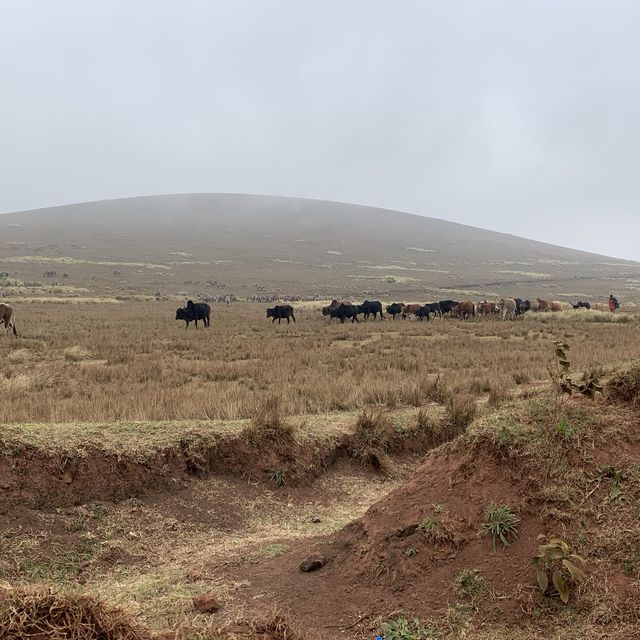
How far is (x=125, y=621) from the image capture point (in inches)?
132

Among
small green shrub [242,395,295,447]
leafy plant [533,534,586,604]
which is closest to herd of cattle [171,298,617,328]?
small green shrub [242,395,295,447]

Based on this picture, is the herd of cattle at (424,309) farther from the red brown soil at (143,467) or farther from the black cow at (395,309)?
the red brown soil at (143,467)

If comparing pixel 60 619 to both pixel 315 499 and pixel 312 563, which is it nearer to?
pixel 312 563

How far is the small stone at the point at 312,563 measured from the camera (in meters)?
5.03

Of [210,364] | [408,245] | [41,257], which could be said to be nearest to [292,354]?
[210,364]

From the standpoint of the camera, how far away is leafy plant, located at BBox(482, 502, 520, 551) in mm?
4477

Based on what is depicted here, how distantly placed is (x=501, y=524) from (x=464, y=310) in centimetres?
3281

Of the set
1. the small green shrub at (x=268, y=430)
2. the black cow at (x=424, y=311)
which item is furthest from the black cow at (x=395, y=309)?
the small green shrub at (x=268, y=430)

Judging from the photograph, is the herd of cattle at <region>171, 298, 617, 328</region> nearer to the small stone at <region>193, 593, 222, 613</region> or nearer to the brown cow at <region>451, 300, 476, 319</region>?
the brown cow at <region>451, 300, 476, 319</region>

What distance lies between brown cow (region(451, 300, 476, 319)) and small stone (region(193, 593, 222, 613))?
3346 centimetres

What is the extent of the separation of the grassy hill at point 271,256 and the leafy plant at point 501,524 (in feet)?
184

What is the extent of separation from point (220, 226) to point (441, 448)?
149 m

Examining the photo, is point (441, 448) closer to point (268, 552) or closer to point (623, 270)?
point (268, 552)

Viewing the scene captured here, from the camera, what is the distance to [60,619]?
3229mm
